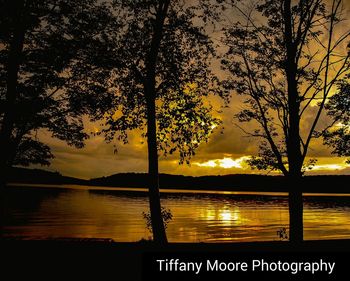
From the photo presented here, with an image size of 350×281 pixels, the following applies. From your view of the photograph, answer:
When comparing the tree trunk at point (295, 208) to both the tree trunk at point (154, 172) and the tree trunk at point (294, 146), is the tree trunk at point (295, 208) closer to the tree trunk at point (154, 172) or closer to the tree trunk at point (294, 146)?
the tree trunk at point (294, 146)

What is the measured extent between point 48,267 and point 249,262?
736 centimetres

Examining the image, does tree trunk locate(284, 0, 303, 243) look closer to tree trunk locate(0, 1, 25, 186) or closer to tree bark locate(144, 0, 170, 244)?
tree bark locate(144, 0, 170, 244)

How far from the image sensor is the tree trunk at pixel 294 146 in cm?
2241

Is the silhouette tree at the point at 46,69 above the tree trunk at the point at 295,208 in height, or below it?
above

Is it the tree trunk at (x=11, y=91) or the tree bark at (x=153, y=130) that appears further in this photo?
the tree bark at (x=153, y=130)

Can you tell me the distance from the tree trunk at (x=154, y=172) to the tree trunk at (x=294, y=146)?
24.0ft

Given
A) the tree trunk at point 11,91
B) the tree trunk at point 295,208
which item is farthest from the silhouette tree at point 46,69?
the tree trunk at point 295,208

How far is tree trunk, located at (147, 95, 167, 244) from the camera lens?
22.4 metres

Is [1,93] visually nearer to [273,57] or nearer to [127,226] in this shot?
[273,57]

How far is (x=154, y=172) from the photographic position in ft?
73.8

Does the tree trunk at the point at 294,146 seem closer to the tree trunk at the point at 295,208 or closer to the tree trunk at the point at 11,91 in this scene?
the tree trunk at the point at 295,208

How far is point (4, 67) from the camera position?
2275 centimetres

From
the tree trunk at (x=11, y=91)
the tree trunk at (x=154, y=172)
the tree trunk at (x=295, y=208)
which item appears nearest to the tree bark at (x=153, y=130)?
the tree trunk at (x=154, y=172)

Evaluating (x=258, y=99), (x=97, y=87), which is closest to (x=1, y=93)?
(x=97, y=87)
